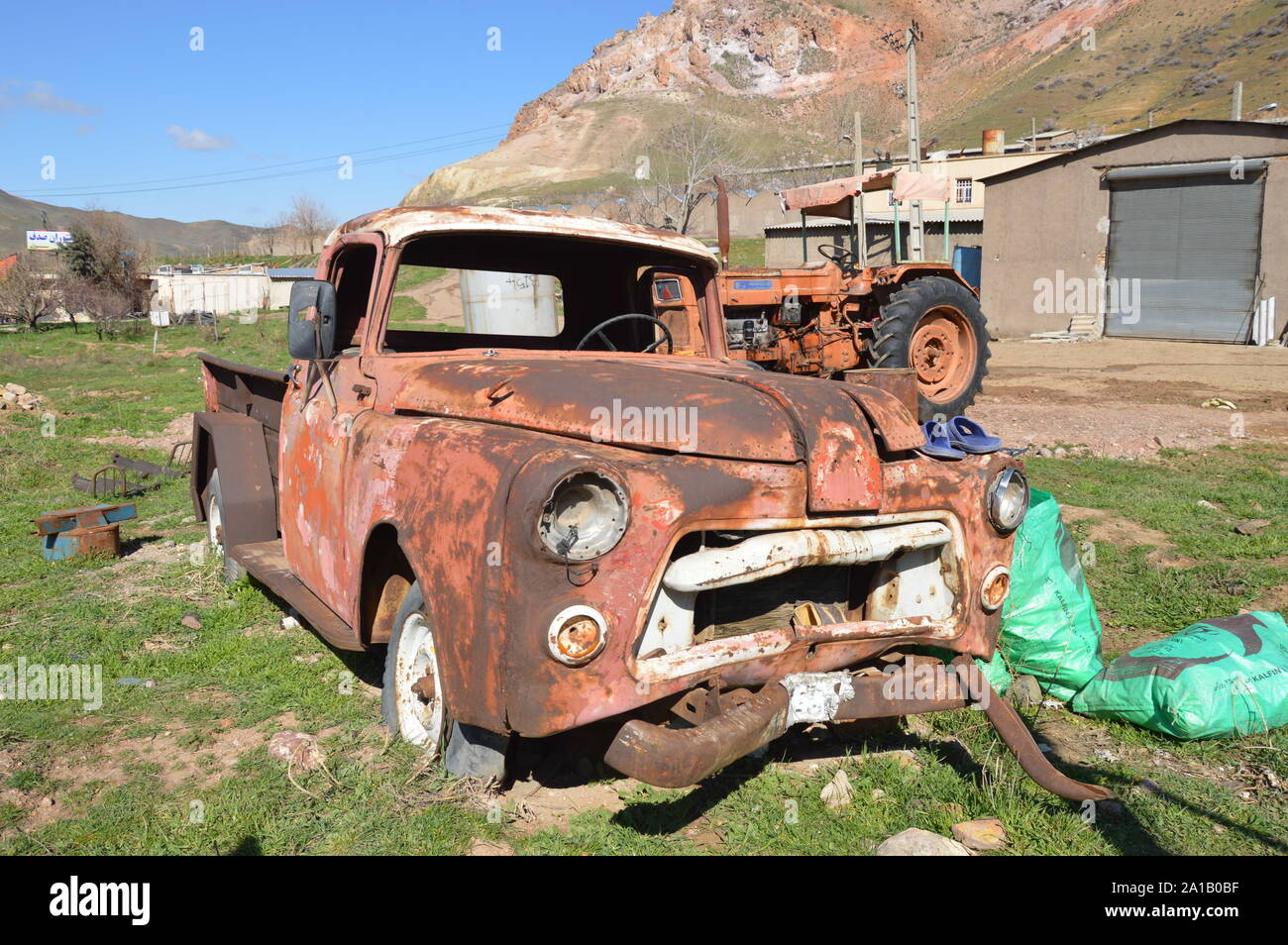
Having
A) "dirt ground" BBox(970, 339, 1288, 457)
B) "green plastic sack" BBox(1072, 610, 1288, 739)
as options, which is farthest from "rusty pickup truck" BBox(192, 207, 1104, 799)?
"dirt ground" BBox(970, 339, 1288, 457)

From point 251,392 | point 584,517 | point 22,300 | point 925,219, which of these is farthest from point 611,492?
point 22,300

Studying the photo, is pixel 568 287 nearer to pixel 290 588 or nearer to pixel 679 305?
pixel 679 305

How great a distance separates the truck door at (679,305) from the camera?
433 cm

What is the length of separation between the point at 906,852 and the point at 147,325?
33473mm

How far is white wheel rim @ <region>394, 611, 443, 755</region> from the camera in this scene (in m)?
3.03

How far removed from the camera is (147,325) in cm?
3073

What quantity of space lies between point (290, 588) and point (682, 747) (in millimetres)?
2405

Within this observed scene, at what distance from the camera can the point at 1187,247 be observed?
17.3 meters

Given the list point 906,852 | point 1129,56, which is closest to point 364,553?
point 906,852

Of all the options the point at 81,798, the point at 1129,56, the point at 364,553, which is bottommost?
the point at 81,798

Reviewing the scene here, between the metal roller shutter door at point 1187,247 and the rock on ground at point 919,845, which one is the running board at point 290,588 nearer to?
the rock on ground at point 919,845

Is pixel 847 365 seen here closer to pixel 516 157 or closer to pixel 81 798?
pixel 81 798

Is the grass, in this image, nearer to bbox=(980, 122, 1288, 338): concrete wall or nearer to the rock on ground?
the rock on ground

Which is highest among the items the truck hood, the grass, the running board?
the truck hood
